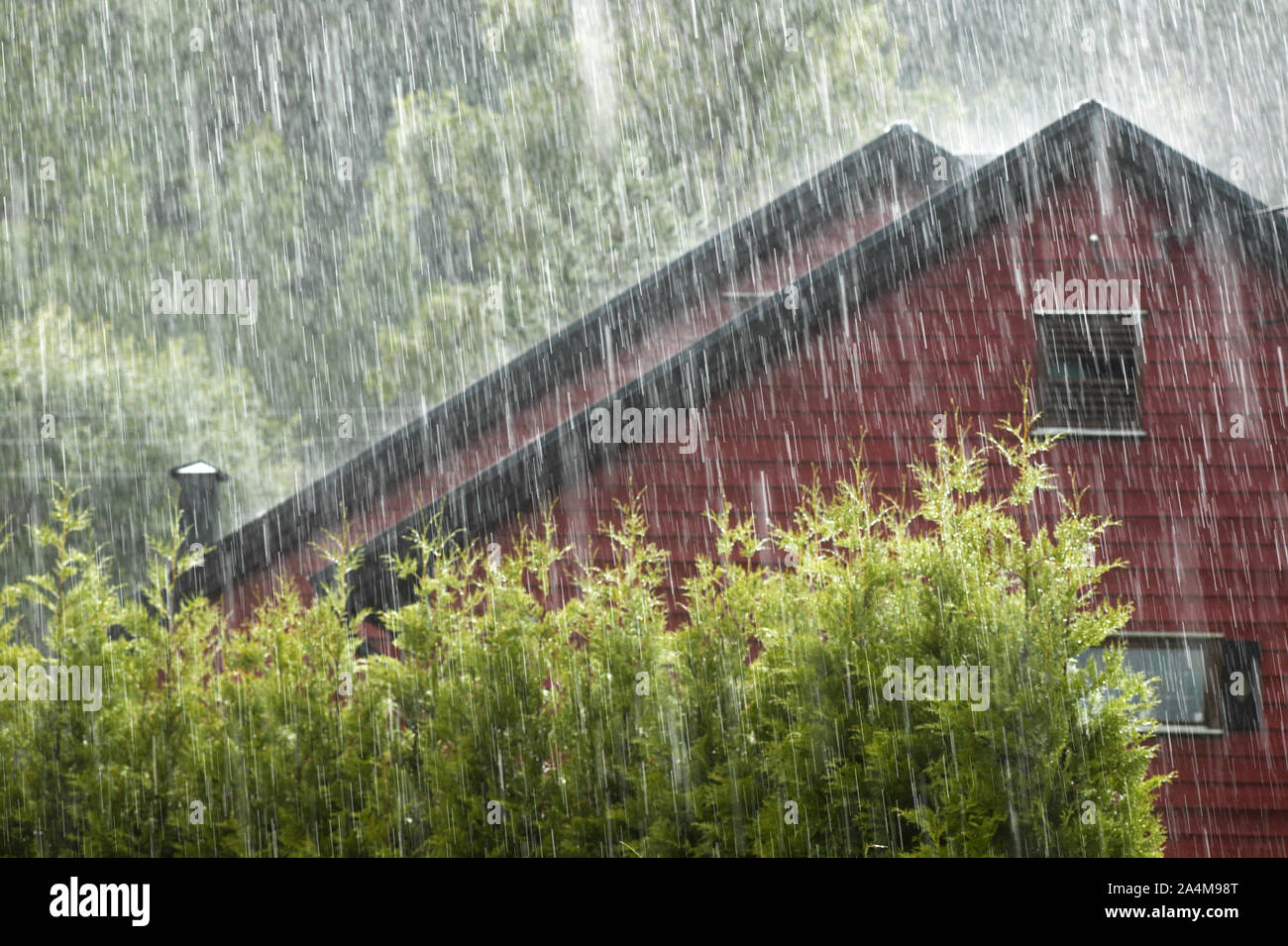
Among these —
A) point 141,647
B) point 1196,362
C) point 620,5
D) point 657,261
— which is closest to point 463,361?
point 657,261

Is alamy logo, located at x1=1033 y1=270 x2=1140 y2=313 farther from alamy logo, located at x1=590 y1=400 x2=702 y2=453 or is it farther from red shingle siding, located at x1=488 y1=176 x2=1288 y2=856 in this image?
alamy logo, located at x1=590 y1=400 x2=702 y2=453

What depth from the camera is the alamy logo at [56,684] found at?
5.91m

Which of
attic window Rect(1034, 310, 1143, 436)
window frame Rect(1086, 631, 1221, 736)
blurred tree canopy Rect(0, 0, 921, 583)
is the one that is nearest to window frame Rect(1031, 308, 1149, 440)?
Result: attic window Rect(1034, 310, 1143, 436)

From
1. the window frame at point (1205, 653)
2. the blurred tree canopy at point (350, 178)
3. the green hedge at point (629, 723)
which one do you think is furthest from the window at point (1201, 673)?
the blurred tree canopy at point (350, 178)

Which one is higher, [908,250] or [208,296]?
[208,296]

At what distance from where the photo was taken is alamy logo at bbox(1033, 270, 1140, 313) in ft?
32.3

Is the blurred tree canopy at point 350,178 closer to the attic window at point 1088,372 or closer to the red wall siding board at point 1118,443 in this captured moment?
the red wall siding board at point 1118,443

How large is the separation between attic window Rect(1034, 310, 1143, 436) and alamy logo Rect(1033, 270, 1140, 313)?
0.23ft

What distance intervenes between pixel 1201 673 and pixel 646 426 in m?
4.65

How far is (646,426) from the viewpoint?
8.89 m
